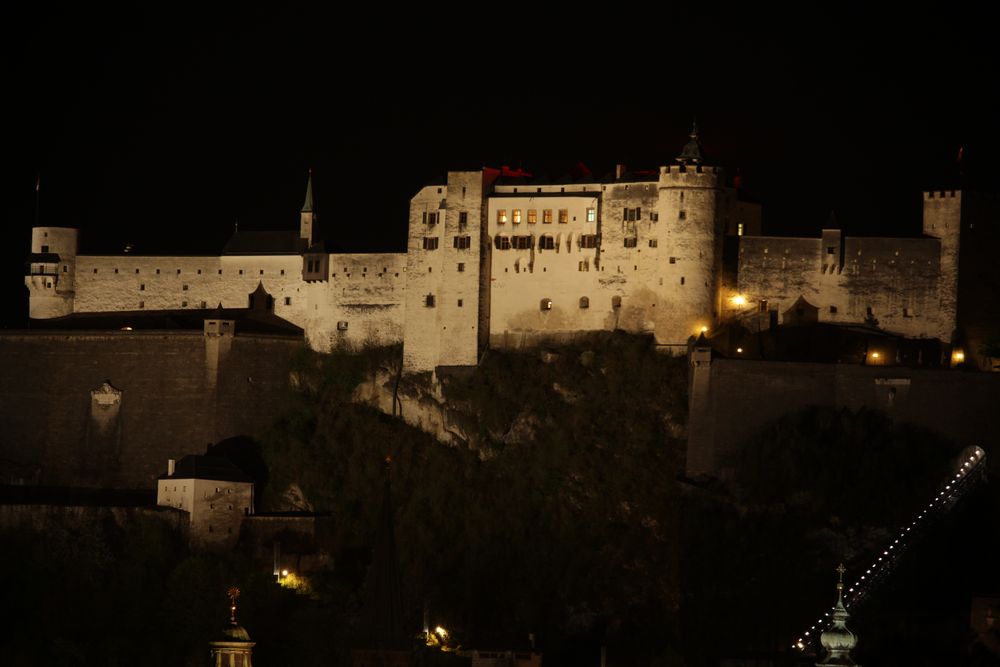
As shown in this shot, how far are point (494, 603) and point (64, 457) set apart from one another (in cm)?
1912

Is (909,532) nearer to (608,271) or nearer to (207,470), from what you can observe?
(608,271)

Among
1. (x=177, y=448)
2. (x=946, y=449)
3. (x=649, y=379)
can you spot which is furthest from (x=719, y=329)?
(x=177, y=448)

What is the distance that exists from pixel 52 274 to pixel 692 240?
971 inches

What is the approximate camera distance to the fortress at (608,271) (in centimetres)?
10056

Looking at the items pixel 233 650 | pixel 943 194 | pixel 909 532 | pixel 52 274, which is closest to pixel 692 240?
pixel 943 194

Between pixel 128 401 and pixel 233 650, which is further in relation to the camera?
pixel 128 401

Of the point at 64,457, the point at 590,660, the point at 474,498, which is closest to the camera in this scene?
the point at 590,660

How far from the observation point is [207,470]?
99375mm

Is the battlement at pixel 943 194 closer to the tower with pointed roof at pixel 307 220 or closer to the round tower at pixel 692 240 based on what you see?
the round tower at pixel 692 240

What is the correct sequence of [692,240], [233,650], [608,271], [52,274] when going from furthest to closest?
[52,274]
[608,271]
[692,240]
[233,650]

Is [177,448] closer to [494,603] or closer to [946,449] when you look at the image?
[494,603]

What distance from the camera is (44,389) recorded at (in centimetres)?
10731

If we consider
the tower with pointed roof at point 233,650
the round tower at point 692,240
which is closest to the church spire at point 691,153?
the round tower at point 692,240

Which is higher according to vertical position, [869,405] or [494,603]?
[869,405]
